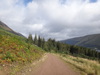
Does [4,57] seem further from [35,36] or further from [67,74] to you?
[35,36]

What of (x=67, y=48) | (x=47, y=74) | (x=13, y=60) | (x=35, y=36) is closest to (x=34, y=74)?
(x=47, y=74)

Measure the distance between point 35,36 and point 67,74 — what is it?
109932 millimetres

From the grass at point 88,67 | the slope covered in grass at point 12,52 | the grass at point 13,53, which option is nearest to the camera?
the grass at point 88,67

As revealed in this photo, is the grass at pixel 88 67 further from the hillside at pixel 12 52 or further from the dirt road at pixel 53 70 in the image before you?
the hillside at pixel 12 52

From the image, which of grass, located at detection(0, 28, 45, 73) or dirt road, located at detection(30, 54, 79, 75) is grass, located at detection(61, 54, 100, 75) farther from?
grass, located at detection(0, 28, 45, 73)

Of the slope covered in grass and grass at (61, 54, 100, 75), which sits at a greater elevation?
the slope covered in grass

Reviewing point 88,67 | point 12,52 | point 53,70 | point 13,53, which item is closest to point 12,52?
point 12,52

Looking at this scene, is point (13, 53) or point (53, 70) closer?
point (53, 70)

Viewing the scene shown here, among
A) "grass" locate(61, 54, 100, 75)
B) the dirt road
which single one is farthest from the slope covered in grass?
"grass" locate(61, 54, 100, 75)

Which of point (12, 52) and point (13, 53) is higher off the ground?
point (12, 52)

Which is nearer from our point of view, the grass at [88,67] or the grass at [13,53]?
the grass at [88,67]

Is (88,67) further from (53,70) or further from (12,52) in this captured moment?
(12,52)

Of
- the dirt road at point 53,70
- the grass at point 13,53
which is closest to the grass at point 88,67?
the dirt road at point 53,70

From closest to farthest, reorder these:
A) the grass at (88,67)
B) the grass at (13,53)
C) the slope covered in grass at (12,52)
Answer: the grass at (88,67) → the grass at (13,53) → the slope covered in grass at (12,52)
